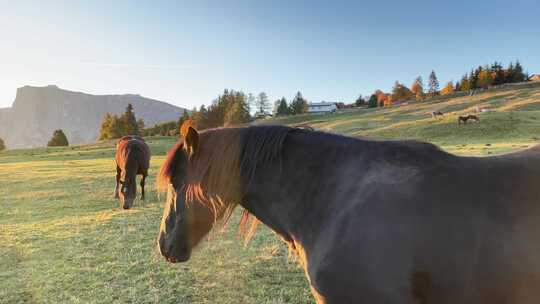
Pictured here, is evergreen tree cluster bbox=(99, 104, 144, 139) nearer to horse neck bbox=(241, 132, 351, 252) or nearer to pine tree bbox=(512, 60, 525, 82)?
horse neck bbox=(241, 132, 351, 252)

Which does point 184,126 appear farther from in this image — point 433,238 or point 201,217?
point 433,238

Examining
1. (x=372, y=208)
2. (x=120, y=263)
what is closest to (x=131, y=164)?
(x=120, y=263)

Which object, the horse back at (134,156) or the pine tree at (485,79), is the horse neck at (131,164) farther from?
the pine tree at (485,79)

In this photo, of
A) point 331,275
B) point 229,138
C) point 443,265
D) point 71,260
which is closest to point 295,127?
point 229,138

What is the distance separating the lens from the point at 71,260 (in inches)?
246

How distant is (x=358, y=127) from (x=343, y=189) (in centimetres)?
4426

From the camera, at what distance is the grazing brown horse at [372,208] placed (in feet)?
5.76

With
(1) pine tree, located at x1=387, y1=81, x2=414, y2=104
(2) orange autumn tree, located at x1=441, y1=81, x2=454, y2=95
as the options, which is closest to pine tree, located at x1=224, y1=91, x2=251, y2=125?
(1) pine tree, located at x1=387, y1=81, x2=414, y2=104

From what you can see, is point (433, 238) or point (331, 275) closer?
point (433, 238)

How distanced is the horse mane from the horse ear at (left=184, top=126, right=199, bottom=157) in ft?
0.11

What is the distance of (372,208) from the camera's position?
77.6 inches

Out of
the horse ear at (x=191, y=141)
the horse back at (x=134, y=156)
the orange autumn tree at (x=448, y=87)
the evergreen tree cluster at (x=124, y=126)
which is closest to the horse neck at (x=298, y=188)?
the horse ear at (x=191, y=141)

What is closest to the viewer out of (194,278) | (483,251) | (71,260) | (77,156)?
(483,251)

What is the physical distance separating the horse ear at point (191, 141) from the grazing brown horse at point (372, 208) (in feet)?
0.04
